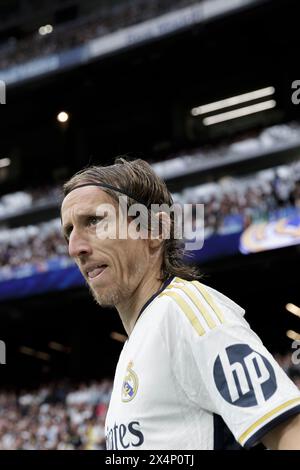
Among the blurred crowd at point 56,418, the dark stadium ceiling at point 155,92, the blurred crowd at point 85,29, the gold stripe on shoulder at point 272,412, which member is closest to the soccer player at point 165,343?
the gold stripe on shoulder at point 272,412

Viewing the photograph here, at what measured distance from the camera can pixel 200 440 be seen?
148 centimetres

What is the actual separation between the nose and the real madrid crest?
31 cm

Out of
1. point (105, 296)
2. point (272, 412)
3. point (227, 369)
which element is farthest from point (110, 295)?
point (272, 412)

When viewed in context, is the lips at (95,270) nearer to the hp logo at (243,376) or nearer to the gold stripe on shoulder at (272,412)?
the hp logo at (243,376)

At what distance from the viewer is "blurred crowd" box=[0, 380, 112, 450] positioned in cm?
1241

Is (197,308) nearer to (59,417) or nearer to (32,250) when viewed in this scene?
(59,417)

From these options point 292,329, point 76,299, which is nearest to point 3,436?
point 76,299

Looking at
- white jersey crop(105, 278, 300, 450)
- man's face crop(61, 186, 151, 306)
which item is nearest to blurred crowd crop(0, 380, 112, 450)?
man's face crop(61, 186, 151, 306)

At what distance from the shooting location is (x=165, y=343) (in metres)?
1.54

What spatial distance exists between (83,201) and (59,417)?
A: 42.4 ft

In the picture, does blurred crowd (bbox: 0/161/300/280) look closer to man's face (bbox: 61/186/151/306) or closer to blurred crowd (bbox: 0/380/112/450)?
blurred crowd (bbox: 0/380/112/450)

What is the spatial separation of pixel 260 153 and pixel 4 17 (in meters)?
14.1

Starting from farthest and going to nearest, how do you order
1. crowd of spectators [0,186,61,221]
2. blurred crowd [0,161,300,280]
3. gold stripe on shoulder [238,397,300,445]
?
crowd of spectators [0,186,61,221]
blurred crowd [0,161,300,280]
gold stripe on shoulder [238,397,300,445]

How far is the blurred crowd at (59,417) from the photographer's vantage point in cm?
1220
